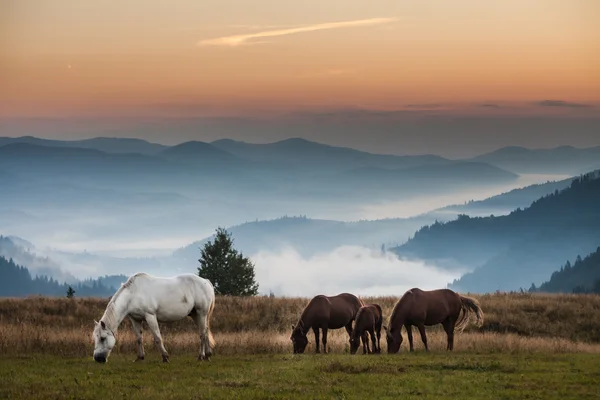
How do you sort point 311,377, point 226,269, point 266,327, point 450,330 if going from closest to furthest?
point 311,377
point 450,330
point 266,327
point 226,269

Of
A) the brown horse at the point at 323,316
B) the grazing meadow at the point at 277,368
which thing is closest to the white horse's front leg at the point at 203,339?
the grazing meadow at the point at 277,368

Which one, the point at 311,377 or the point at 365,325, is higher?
the point at 365,325

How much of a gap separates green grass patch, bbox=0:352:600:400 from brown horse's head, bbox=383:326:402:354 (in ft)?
6.80

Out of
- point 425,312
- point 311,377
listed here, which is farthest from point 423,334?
point 311,377

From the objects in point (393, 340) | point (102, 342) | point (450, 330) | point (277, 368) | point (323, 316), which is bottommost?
point (277, 368)

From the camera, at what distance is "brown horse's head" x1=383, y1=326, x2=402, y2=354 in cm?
3045

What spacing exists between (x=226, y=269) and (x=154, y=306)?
150ft

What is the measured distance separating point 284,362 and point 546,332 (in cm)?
1851

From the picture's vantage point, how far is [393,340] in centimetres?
3056

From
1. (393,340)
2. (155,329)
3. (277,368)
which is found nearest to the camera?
(277,368)

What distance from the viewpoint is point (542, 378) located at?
2328cm

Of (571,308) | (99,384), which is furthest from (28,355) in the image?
(571,308)

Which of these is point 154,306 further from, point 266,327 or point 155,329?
point 266,327

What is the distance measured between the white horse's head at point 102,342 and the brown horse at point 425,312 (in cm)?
856
